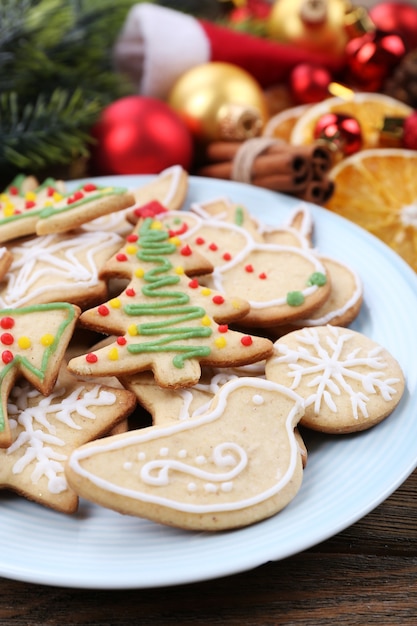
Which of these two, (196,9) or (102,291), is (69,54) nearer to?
(196,9)

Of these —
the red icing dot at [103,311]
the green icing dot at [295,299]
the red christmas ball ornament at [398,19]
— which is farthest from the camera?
the red christmas ball ornament at [398,19]

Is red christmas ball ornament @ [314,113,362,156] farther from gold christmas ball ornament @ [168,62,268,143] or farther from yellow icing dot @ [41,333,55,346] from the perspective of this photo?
yellow icing dot @ [41,333,55,346]

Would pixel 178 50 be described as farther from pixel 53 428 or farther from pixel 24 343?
pixel 53 428

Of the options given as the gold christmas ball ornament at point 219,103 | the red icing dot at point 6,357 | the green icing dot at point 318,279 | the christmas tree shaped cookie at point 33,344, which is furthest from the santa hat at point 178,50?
the red icing dot at point 6,357

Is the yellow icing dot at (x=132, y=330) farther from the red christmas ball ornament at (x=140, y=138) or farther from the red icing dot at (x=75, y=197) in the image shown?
the red christmas ball ornament at (x=140, y=138)

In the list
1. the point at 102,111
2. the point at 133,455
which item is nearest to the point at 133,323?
the point at 133,455
